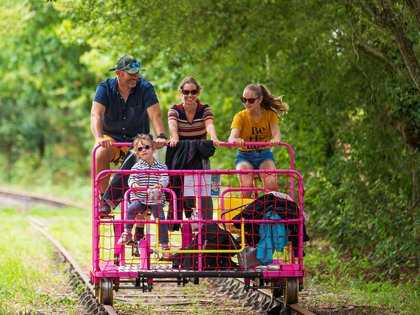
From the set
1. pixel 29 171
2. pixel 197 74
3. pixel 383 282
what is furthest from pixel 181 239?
pixel 29 171

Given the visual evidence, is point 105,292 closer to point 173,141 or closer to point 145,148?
point 145,148

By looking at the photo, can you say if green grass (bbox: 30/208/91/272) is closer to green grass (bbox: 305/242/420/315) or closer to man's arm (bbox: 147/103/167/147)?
green grass (bbox: 305/242/420/315)

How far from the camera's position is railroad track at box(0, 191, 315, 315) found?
1105 centimetres

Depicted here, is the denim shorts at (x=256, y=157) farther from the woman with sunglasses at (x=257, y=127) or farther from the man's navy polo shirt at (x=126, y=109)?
the man's navy polo shirt at (x=126, y=109)

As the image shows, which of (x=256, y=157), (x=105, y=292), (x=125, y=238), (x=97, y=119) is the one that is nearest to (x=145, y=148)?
(x=125, y=238)

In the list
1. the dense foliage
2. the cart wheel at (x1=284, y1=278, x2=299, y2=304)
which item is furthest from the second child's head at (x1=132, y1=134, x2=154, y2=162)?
the dense foliage

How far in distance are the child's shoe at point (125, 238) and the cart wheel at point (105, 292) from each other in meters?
0.43

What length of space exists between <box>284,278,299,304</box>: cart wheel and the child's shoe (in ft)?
5.11

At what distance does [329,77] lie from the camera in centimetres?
1625

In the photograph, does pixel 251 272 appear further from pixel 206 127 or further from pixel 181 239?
pixel 206 127

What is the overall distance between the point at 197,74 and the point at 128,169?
10.1 metres

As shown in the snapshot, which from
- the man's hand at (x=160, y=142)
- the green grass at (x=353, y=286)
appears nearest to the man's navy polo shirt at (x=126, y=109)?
the man's hand at (x=160, y=142)

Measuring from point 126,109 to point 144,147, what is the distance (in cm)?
110

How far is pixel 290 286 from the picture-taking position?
10414 millimetres
